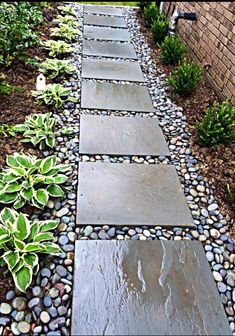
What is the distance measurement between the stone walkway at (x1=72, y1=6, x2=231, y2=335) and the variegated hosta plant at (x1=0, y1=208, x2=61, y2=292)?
0.61 feet

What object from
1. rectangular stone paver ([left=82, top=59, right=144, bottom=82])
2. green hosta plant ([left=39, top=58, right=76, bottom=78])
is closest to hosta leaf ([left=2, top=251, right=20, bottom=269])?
green hosta plant ([left=39, top=58, right=76, bottom=78])

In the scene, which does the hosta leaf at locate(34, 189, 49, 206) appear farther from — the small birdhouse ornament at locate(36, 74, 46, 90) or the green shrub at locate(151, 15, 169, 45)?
the green shrub at locate(151, 15, 169, 45)

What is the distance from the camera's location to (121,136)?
257cm

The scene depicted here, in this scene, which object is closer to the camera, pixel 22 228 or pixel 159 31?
pixel 22 228

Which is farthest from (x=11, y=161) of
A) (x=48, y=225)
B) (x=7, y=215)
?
(x=48, y=225)

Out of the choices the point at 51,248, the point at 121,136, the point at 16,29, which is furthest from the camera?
the point at 16,29

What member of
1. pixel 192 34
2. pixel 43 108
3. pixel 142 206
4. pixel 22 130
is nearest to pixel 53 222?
pixel 142 206

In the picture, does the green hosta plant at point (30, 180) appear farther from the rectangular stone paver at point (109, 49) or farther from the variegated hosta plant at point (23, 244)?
the rectangular stone paver at point (109, 49)

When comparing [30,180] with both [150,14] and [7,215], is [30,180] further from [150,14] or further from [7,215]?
[150,14]

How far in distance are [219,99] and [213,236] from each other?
5.41ft

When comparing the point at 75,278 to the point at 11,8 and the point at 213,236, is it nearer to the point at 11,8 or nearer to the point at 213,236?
the point at 213,236

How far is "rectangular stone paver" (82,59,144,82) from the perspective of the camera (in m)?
3.45

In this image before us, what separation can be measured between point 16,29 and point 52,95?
1116mm

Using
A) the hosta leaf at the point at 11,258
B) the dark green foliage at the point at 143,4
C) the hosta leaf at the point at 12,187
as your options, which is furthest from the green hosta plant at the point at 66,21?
the hosta leaf at the point at 11,258
